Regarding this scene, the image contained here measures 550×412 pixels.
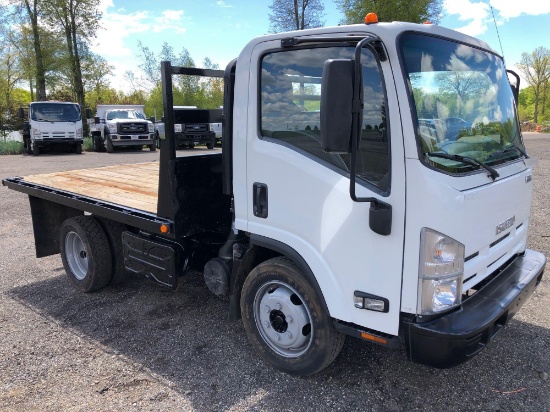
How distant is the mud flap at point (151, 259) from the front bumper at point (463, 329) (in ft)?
6.67

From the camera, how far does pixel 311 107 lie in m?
2.81

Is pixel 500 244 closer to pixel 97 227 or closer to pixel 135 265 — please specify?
pixel 135 265

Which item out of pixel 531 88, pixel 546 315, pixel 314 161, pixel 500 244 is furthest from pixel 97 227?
pixel 531 88

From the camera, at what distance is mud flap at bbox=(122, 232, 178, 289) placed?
378 cm

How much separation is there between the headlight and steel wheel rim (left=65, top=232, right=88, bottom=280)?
369 centimetres

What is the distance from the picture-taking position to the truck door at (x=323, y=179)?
97.3 inches

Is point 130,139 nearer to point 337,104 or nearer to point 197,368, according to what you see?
point 197,368

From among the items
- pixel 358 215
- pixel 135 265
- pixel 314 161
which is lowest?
pixel 135 265

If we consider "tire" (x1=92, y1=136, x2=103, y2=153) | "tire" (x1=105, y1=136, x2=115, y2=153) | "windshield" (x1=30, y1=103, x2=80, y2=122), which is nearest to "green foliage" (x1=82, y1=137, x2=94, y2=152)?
"tire" (x1=92, y1=136, x2=103, y2=153)

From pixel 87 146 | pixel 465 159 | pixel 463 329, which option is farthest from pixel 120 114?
pixel 463 329

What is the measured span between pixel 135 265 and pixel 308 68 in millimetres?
2441

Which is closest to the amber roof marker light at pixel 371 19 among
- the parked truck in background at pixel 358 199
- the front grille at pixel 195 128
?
the parked truck in background at pixel 358 199

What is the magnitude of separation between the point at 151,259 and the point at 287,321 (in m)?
1.47

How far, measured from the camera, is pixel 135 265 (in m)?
4.15
